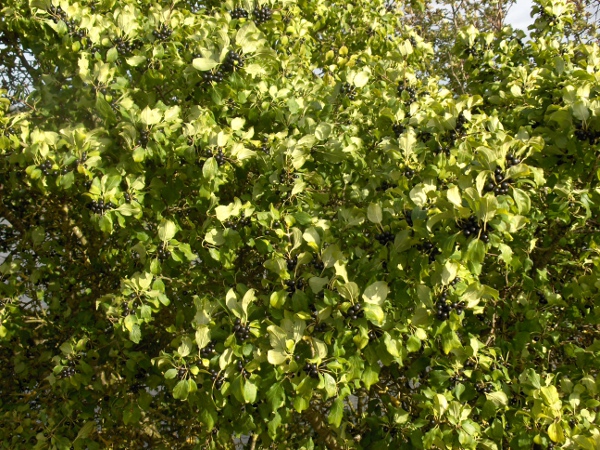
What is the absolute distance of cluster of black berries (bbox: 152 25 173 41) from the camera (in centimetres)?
285

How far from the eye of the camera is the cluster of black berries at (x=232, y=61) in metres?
2.54

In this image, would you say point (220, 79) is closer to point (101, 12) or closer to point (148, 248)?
point (148, 248)

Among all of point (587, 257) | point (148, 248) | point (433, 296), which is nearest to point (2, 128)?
point (148, 248)

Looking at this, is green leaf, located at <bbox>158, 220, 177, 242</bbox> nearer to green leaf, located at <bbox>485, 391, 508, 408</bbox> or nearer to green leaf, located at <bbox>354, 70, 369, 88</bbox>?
green leaf, located at <bbox>354, 70, 369, 88</bbox>

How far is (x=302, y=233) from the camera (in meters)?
2.31

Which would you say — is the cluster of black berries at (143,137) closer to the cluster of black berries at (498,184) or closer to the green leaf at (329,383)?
the green leaf at (329,383)

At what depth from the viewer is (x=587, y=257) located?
287cm

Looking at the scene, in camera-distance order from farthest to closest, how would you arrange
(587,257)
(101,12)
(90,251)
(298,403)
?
(90,251) < (101,12) < (587,257) < (298,403)

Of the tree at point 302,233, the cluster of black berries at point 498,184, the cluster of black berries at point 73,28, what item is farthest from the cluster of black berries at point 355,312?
the cluster of black berries at point 73,28

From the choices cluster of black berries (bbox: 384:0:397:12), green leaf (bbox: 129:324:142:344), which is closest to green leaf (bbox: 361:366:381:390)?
green leaf (bbox: 129:324:142:344)

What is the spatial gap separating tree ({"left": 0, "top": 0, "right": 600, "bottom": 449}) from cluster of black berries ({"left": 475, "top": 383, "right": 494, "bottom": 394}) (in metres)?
0.02

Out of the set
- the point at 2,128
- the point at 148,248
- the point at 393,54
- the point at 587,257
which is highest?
the point at 393,54

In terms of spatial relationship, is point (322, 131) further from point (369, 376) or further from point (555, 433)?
point (555, 433)

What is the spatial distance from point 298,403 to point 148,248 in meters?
1.08
